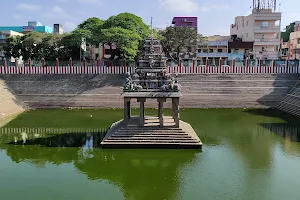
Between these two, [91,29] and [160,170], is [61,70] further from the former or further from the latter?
[160,170]

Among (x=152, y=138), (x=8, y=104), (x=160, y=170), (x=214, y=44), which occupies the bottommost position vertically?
(x=160, y=170)

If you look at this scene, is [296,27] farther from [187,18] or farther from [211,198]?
[211,198]

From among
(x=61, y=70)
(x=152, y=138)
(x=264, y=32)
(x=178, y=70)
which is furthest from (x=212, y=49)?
(x=152, y=138)

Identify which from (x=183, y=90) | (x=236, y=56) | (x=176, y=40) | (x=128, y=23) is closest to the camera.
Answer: (x=183, y=90)

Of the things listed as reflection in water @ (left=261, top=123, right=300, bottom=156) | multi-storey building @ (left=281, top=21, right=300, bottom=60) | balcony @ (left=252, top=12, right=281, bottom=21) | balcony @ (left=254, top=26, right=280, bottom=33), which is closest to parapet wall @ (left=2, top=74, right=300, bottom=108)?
reflection in water @ (left=261, top=123, right=300, bottom=156)

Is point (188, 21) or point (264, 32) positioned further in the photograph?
point (188, 21)

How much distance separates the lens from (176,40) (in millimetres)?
33000

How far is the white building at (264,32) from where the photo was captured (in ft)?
115

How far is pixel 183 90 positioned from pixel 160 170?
12933mm

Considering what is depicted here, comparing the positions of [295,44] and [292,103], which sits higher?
[295,44]

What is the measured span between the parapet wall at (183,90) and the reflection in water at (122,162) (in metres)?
8.61

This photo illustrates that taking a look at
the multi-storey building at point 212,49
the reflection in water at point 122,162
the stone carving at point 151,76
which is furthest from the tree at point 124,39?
the multi-storey building at point 212,49

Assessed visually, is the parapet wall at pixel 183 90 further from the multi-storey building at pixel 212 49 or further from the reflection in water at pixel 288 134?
the multi-storey building at pixel 212 49

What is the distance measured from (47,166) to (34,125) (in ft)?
22.4
